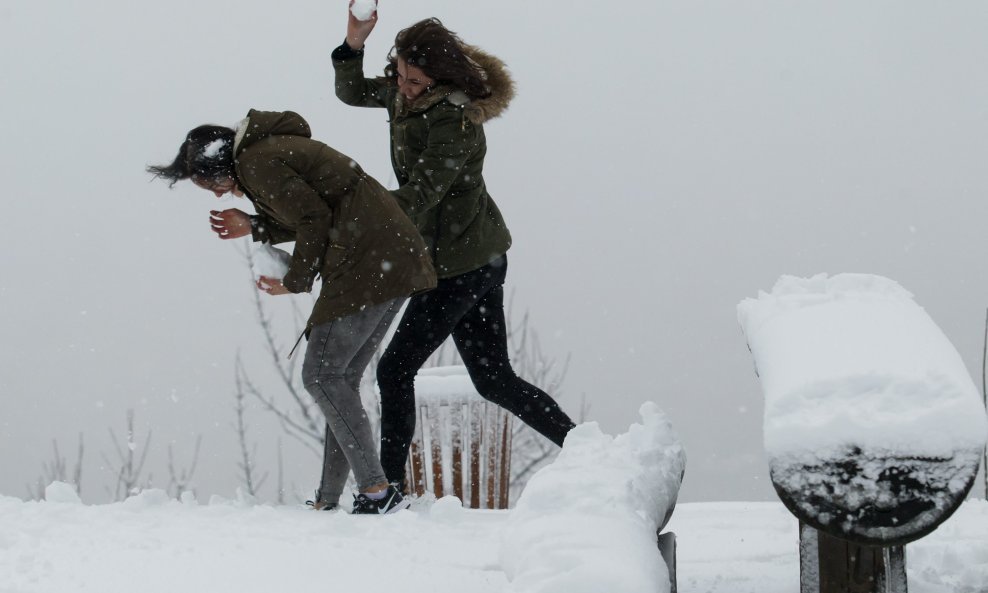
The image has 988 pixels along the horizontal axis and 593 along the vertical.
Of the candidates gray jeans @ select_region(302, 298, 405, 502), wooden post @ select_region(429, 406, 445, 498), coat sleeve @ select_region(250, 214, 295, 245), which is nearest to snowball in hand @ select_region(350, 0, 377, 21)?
coat sleeve @ select_region(250, 214, 295, 245)

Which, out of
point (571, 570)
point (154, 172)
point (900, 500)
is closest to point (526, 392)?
point (154, 172)

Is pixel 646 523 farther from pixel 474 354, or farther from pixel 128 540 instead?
pixel 474 354

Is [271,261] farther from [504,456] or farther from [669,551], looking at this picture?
[504,456]

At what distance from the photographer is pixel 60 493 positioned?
359 centimetres

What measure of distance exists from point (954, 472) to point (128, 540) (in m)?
2.18

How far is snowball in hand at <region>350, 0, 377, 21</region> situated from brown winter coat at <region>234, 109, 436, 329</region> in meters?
0.58

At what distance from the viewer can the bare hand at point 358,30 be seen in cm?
388

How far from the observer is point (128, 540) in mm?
2883

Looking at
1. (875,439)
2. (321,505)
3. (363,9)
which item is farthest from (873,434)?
(363,9)

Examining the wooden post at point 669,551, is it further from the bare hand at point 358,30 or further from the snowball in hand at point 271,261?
the bare hand at point 358,30

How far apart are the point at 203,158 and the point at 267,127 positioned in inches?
9.1

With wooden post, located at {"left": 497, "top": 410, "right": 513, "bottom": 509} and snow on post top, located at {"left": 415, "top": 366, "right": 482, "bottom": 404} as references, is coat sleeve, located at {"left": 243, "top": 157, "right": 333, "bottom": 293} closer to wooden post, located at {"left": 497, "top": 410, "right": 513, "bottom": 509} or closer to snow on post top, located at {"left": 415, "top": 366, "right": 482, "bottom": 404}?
snow on post top, located at {"left": 415, "top": 366, "right": 482, "bottom": 404}

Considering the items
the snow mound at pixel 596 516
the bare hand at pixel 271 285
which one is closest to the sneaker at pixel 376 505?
the bare hand at pixel 271 285

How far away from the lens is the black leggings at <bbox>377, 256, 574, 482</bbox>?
377 cm
